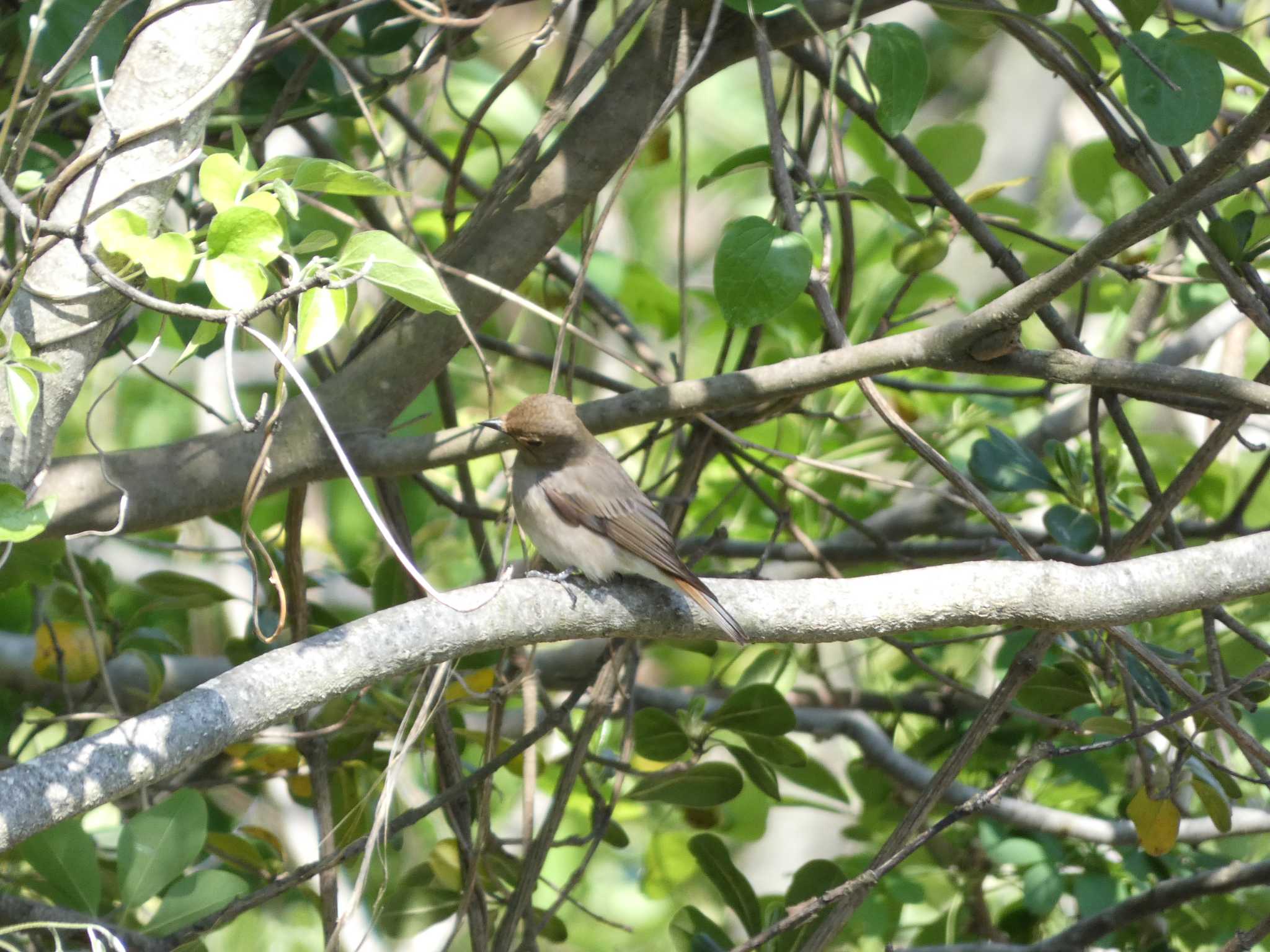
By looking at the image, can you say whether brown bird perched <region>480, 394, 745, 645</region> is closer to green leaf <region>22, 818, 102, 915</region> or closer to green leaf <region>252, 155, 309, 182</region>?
green leaf <region>252, 155, 309, 182</region>

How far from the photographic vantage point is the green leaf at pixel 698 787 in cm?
285

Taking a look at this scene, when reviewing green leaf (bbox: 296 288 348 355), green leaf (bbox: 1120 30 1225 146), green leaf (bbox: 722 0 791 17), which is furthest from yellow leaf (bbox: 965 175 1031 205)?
green leaf (bbox: 296 288 348 355)

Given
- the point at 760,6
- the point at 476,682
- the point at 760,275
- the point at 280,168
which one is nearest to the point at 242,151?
the point at 280,168

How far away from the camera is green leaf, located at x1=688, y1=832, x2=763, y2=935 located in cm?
282

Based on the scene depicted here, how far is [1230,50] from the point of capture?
2.29m

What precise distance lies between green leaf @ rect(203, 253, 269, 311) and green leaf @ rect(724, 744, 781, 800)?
171 cm

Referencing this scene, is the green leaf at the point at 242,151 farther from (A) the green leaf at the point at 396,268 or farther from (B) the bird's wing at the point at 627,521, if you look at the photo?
(B) the bird's wing at the point at 627,521

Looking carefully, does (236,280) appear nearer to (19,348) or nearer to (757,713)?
(19,348)

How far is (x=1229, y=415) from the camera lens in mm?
2197

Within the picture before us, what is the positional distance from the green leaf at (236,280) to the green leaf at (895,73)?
126 cm

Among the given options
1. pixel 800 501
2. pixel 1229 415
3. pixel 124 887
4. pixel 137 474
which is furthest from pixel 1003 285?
pixel 124 887

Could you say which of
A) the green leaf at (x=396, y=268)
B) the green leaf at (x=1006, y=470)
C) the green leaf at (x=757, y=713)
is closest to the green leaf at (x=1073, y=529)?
the green leaf at (x=1006, y=470)

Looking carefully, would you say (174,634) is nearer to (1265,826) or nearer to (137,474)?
(137,474)

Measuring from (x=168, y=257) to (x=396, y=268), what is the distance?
0.29m
